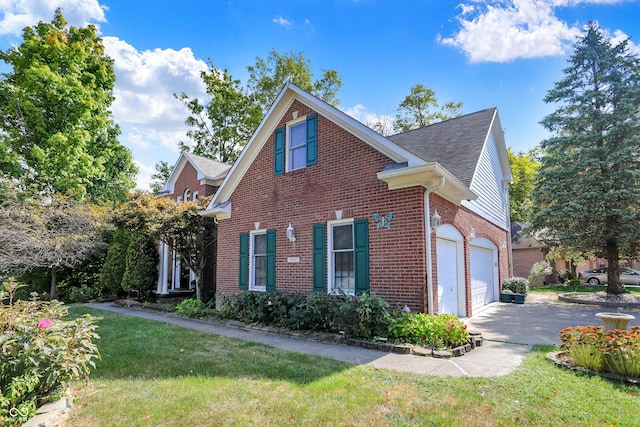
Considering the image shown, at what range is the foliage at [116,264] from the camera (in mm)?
15195

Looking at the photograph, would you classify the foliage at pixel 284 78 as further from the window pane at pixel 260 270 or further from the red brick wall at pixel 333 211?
the window pane at pixel 260 270

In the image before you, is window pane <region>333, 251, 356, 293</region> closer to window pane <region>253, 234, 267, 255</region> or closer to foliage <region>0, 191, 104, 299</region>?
window pane <region>253, 234, 267, 255</region>

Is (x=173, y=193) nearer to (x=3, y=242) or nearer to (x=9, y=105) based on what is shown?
(x=3, y=242)

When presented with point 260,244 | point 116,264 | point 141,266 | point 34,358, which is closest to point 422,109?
point 260,244

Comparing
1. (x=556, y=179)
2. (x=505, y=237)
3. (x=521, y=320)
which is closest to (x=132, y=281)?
(x=521, y=320)

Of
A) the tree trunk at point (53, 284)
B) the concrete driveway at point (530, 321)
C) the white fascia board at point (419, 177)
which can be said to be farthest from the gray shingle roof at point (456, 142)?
the tree trunk at point (53, 284)

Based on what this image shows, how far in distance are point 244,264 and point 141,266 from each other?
5768 millimetres

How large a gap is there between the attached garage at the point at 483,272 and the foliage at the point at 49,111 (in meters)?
18.3

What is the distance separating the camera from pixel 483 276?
42.1ft

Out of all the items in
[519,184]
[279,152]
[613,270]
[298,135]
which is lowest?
[613,270]

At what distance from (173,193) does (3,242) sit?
6.81m

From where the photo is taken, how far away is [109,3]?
938 centimetres

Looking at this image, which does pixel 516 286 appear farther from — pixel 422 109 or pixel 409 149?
pixel 422 109

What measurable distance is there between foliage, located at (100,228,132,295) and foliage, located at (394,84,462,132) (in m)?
22.9
